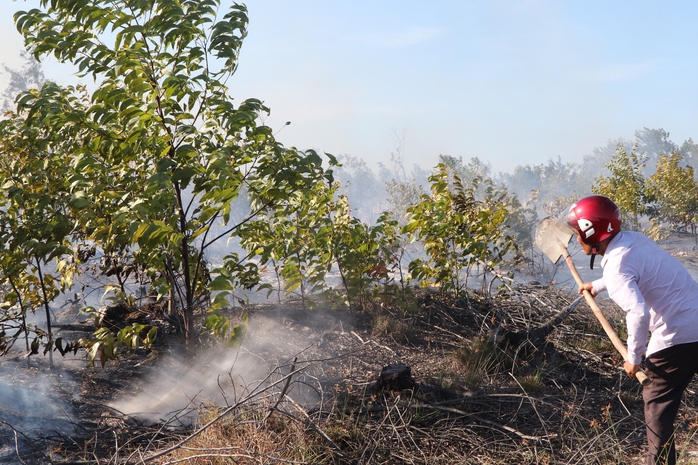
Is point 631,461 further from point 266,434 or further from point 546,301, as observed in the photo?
point 546,301

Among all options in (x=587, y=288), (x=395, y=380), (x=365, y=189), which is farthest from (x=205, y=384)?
(x=365, y=189)

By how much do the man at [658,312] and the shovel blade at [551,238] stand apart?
1.14 meters

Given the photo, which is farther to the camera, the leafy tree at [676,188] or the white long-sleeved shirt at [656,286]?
the leafy tree at [676,188]

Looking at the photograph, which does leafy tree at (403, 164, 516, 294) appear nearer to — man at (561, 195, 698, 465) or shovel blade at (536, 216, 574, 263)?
shovel blade at (536, 216, 574, 263)

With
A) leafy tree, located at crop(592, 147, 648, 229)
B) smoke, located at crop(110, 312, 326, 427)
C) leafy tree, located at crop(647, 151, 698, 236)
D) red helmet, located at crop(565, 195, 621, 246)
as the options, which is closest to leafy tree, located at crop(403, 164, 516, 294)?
smoke, located at crop(110, 312, 326, 427)

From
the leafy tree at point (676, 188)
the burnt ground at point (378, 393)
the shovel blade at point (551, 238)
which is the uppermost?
the leafy tree at point (676, 188)

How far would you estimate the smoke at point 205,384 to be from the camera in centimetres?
383

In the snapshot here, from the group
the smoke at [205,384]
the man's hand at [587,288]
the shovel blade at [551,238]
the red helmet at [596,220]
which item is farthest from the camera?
the shovel blade at [551,238]

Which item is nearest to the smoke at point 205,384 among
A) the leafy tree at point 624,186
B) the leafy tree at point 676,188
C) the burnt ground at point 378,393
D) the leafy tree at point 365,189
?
the burnt ground at point 378,393

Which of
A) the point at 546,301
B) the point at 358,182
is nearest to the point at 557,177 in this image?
the point at 358,182

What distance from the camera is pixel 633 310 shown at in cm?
281

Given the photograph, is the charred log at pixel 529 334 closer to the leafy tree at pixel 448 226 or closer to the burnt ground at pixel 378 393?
the burnt ground at pixel 378 393

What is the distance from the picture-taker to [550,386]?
459 cm

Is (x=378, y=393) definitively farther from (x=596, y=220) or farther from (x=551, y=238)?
(x=596, y=220)
